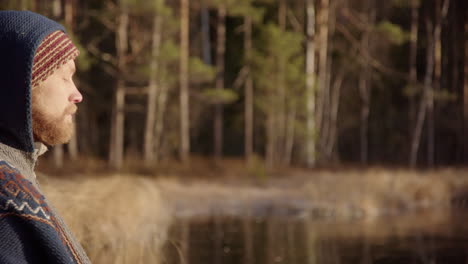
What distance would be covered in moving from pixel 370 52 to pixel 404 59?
1452 millimetres

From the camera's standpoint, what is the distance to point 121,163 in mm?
18641

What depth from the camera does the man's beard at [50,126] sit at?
75.6 inches

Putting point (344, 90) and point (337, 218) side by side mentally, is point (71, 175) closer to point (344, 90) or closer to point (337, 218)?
point (337, 218)

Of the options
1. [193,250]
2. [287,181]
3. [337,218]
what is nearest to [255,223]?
[337,218]

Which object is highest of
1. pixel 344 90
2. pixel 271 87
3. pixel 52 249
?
pixel 52 249

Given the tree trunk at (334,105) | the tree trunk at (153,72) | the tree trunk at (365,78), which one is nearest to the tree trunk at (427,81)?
the tree trunk at (365,78)

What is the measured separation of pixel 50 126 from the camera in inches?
76.5

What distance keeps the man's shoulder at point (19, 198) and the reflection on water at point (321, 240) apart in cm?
533

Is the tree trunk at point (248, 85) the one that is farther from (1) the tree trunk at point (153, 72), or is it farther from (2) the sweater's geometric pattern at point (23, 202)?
(2) the sweater's geometric pattern at point (23, 202)

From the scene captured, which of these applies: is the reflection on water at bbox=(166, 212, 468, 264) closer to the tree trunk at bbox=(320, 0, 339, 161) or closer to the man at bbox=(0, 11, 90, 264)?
the man at bbox=(0, 11, 90, 264)

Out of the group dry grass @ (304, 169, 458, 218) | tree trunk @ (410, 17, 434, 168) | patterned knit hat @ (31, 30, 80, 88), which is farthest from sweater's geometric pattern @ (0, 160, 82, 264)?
tree trunk @ (410, 17, 434, 168)

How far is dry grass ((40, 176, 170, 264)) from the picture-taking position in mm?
6668

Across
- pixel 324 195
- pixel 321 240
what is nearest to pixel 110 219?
pixel 321 240

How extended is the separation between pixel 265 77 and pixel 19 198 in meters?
20.8
